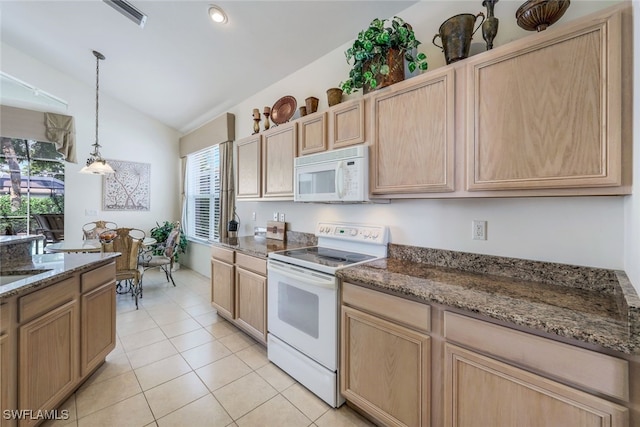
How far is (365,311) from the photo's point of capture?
1.53m

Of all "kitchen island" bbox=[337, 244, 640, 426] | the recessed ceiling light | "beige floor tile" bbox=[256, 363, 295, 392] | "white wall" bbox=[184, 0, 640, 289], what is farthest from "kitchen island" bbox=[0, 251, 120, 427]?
the recessed ceiling light

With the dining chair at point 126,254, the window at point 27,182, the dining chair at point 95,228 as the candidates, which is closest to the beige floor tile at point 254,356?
the dining chair at point 126,254

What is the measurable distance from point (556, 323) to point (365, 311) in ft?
2.81

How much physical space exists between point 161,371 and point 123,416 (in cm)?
46

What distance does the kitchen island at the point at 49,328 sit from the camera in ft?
4.28

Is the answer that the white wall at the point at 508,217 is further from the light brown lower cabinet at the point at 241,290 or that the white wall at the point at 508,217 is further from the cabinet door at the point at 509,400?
the light brown lower cabinet at the point at 241,290

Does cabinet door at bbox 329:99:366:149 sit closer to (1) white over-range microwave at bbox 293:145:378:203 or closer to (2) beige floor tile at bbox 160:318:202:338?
(1) white over-range microwave at bbox 293:145:378:203

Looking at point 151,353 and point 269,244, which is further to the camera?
point 269,244

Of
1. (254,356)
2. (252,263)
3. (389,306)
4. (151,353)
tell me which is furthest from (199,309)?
(389,306)

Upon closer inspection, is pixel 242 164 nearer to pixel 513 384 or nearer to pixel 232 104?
pixel 232 104

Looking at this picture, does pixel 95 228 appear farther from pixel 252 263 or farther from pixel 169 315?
pixel 252 263

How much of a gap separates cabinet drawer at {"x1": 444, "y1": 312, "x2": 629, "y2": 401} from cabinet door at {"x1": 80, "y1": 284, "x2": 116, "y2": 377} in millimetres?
2334

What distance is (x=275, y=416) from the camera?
1.65 metres

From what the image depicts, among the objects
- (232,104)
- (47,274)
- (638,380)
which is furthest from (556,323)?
(232,104)
